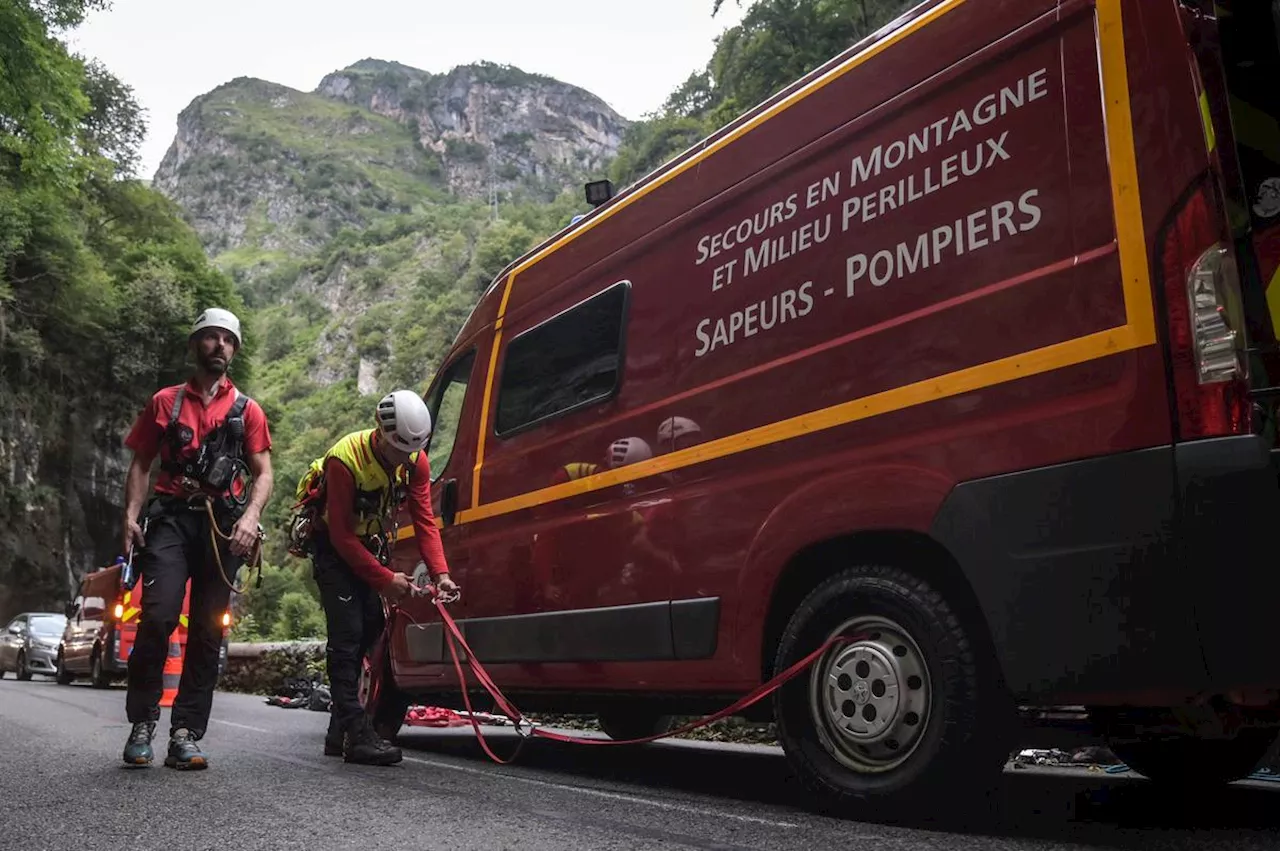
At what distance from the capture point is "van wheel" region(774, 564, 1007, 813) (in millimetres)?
2951

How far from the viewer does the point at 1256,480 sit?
7.99 feet

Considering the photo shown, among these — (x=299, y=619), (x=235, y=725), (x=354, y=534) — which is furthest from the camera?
(x=299, y=619)

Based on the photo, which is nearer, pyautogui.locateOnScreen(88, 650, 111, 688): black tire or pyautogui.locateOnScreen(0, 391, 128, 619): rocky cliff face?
pyautogui.locateOnScreen(88, 650, 111, 688): black tire

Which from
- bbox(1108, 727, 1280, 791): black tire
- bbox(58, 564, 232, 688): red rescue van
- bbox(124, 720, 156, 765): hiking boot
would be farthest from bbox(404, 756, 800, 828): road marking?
bbox(58, 564, 232, 688): red rescue van

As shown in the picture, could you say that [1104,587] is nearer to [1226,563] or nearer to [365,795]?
[1226,563]

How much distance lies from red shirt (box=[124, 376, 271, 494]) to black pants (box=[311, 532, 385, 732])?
0.63 meters

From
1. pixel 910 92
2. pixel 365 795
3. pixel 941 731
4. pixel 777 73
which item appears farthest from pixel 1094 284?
pixel 777 73

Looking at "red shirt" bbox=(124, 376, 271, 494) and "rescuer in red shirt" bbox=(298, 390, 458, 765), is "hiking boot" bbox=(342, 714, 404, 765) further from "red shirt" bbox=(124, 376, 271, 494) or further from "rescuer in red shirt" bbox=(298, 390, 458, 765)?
"red shirt" bbox=(124, 376, 271, 494)

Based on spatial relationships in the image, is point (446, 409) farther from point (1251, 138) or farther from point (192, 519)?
point (1251, 138)

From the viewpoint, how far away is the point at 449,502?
565 centimetres

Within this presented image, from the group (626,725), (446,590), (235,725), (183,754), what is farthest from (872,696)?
(235,725)

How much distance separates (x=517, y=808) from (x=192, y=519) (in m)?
2.02

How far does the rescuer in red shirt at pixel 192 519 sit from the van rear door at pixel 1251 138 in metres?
3.58

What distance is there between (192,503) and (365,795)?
1602 millimetres
